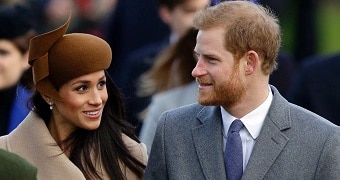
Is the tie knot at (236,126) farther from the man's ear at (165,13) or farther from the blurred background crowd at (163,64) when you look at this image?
the man's ear at (165,13)

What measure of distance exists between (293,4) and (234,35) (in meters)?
6.38

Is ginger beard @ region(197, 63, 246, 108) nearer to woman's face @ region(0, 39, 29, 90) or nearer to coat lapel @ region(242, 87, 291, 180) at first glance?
coat lapel @ region(242, 87, 291, 180)

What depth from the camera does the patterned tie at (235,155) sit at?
7.52 metres

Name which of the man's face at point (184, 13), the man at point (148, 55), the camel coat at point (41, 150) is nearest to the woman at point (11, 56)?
the man at point (148, 55)

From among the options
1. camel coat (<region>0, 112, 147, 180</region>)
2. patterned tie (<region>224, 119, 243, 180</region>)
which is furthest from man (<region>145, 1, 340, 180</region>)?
camel coat (<region>0, 112, 147, 180</region>)

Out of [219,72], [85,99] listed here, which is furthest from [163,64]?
[219,72]

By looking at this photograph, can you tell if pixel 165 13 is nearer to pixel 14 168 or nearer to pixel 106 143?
pixel 106 143

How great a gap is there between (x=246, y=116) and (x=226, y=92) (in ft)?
0.57

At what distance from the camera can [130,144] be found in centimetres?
828

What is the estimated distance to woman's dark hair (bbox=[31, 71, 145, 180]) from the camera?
809 centimetres

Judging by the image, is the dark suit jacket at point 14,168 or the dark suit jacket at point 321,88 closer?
the dark suit jacket at point 14,168

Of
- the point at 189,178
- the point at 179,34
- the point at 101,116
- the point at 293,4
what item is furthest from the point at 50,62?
the point at 293,4

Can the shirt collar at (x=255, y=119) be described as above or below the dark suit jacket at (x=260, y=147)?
above

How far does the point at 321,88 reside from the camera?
32.4 feet
